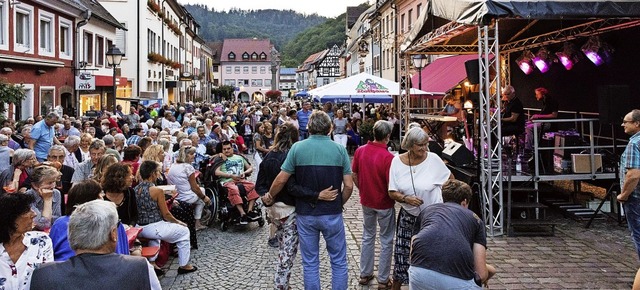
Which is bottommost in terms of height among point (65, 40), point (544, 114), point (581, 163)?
point (581, 163)

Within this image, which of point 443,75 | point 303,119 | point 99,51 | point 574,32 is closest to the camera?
point 574,32

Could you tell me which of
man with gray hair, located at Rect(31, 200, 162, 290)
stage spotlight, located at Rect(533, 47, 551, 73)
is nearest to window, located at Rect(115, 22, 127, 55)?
stage spotlight, located at Rect(533, 47, 551, 73)

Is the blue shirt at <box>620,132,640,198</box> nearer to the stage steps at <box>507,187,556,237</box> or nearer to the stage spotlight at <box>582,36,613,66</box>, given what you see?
the stage steps at <box>507,187,556,237</box>

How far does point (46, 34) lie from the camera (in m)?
19.8

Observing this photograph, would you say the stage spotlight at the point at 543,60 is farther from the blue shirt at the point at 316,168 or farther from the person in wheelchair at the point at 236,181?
the blue shirt at the point at 316,168

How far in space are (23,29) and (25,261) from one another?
16.6m

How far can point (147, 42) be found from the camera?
116ft

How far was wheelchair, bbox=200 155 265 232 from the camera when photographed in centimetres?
988

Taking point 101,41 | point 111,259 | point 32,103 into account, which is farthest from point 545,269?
point 101,41

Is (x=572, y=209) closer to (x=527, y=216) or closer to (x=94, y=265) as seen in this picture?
(x=527, y=216)

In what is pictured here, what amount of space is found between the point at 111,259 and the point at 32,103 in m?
17.3

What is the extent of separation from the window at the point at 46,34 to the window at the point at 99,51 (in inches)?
222

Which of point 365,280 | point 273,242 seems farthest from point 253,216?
point 365,280

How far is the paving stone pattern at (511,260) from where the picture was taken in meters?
6.77
